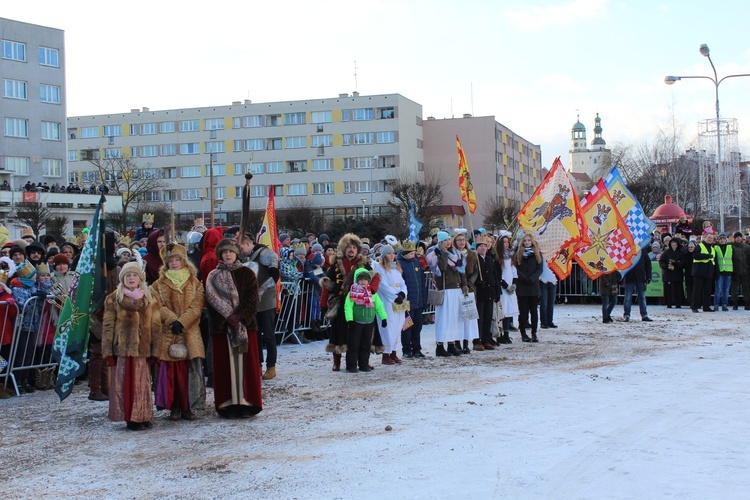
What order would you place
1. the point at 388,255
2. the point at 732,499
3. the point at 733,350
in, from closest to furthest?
the point at 732,499
the point at 388,255
the point at 733,350

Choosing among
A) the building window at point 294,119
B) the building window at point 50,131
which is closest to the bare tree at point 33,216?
the building window at point 50,131

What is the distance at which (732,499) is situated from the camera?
5.56 m

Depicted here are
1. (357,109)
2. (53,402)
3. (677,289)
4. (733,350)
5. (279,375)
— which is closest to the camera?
(53,402)

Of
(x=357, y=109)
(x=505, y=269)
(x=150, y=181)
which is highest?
(x=357, y=109)

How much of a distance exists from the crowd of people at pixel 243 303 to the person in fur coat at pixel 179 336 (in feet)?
0.04

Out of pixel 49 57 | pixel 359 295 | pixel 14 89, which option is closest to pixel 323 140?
→ pixel 49 57

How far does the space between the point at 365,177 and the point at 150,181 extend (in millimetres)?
26051

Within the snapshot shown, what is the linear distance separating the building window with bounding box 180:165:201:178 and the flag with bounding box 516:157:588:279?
81.9m

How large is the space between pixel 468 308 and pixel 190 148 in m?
87.5

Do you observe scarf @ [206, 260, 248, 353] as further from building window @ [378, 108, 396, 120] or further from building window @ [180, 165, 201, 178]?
building window @ [180, 165, 201, 178]

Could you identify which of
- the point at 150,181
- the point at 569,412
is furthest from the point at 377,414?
the point at 150,181

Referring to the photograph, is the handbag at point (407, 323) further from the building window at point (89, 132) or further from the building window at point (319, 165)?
the building window at point (89, 132)

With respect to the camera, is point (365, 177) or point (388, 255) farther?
point (365, 177)

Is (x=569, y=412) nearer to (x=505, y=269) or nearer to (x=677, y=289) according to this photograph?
(x=505, y=269)
